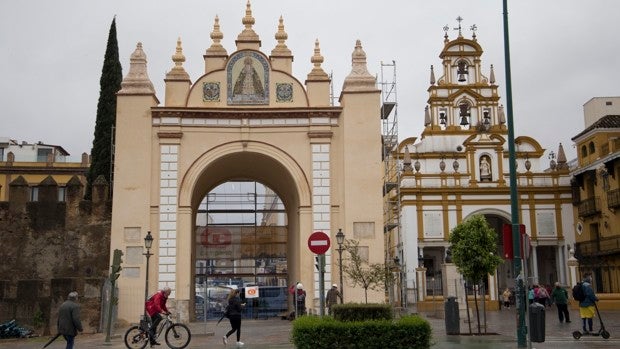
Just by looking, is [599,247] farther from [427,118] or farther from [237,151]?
[237,151]

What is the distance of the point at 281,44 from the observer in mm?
30750

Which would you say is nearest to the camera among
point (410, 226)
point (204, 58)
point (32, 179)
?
point (204, 58)

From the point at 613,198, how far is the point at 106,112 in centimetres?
2941

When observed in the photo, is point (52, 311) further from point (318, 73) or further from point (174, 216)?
point (318, 73)

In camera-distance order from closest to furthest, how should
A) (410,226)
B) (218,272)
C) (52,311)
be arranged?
1. (52,311)
2. (218,272)
3. (410,226)

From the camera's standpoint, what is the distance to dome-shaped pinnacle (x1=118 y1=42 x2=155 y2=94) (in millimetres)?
28812

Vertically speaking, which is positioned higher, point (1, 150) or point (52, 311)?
point (1, 150)

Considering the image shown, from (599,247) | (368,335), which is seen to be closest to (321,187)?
(368,335)

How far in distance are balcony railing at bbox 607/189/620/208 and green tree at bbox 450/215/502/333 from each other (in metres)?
24.5

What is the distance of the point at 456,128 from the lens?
52.9m

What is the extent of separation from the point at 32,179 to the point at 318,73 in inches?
1441

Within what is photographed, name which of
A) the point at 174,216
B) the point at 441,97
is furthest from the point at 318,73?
the point at 441,97

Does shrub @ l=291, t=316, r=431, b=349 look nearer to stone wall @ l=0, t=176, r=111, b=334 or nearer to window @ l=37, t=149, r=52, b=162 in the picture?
stone wall @ l=0, t=176, r=111, b=334

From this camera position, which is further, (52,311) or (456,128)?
(456,128)
